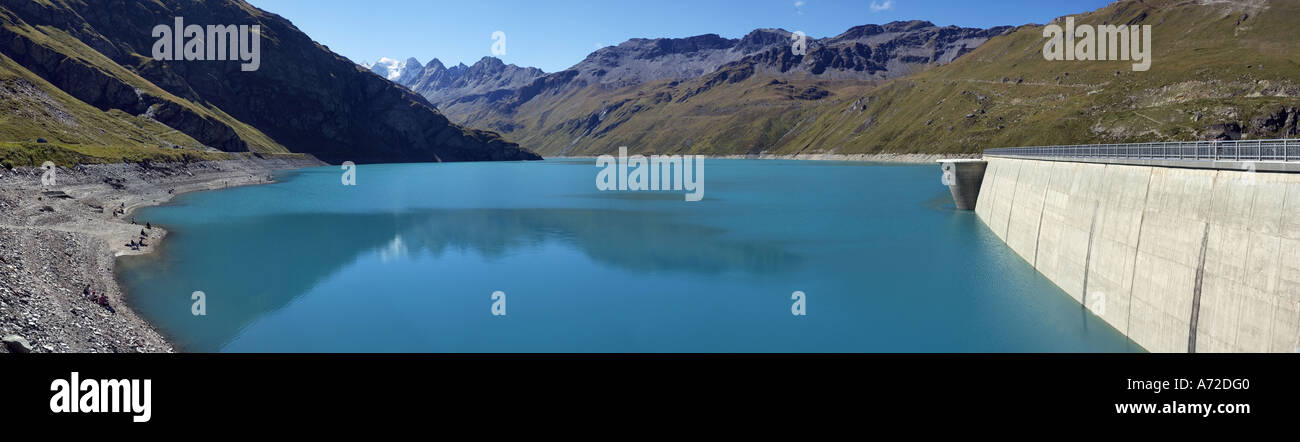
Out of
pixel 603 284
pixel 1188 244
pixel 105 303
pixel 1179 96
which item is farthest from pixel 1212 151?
pixel 1179 96

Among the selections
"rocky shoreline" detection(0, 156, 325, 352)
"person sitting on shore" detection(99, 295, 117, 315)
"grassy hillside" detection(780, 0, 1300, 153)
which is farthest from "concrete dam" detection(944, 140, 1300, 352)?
"grassy hillside" detection(780, 0, 1300, 153)

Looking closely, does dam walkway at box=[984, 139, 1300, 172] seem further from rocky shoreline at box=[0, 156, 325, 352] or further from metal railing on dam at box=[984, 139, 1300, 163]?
rocky shoreline at box=[0, 156, 325, 352]

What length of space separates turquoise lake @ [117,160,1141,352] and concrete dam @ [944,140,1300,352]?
1901 mm

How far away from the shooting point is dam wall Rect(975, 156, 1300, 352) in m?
16.4

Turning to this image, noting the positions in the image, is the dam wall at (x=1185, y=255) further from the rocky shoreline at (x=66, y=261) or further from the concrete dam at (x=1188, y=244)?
the rocky shoreline at (x=66, y=261)

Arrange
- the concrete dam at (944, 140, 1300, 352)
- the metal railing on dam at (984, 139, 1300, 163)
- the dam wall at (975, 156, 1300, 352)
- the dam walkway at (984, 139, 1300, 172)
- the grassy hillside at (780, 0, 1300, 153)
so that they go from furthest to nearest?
the grassy hillside at (780, 0, 1300, 153), the metal railing on dam at (984, 139, 1300, 163), the dam walkway at (984, 139, 1300, 172), the concrete dam at (944, 140, 1300, 352), the dam wall at (975, 156, 1300, 352)

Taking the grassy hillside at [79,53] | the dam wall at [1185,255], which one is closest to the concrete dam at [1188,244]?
the dam wall at [1185,255]

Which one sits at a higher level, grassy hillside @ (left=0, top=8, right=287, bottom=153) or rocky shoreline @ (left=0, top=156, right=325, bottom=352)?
grassy hillside @ (left=0, top=8, right=287, bottom=153)

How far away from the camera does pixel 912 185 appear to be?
353 feet

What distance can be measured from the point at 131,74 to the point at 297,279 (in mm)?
178642

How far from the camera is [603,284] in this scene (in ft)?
117
